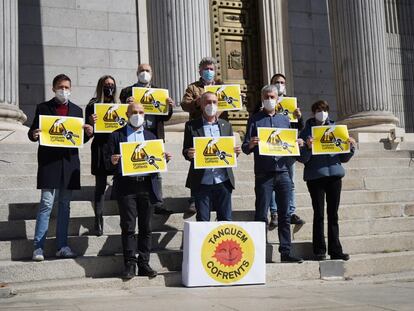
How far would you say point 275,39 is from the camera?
1543 centimetres

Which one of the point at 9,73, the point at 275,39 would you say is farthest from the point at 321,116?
the point at 275,39

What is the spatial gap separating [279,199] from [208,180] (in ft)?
3.20

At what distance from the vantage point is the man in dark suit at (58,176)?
6891 mm

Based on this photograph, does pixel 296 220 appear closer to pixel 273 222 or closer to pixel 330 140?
pixel 273 222

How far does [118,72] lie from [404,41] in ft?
30.2

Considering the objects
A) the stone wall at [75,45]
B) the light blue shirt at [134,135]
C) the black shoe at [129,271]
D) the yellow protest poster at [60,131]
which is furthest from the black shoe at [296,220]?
the stone wall at [75,45]

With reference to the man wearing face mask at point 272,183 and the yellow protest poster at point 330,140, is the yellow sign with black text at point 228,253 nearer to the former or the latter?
the man wearing face mask at point 272,183

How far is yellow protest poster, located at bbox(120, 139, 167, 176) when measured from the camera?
6.77 metres

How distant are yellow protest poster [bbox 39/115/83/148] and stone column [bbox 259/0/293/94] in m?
8.58

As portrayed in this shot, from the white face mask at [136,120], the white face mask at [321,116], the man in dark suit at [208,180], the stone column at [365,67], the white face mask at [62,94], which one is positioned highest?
the stone column at [365,67]

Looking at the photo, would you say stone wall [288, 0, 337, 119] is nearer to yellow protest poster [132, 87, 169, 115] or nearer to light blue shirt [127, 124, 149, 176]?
yellow protest poster [132, 87, 169, 115]

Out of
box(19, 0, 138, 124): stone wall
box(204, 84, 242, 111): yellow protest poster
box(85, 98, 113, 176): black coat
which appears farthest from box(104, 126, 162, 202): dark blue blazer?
box(19, 0, 138, 124): stone wall

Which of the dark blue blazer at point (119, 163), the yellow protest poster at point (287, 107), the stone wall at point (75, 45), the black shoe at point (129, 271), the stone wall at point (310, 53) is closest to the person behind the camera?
the black shoe at point (129, 271)

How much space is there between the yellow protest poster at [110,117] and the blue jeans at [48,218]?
95 cm
